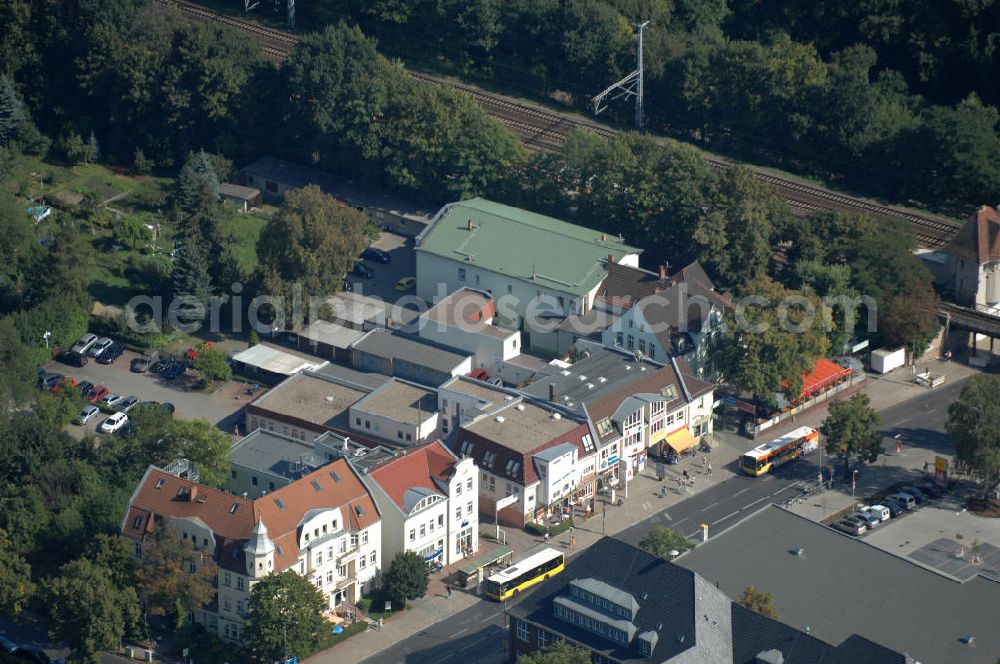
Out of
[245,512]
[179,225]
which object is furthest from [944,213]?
[245,512]

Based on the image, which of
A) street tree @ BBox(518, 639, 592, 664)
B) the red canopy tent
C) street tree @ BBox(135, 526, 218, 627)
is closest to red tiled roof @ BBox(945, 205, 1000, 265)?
the red canopy tent

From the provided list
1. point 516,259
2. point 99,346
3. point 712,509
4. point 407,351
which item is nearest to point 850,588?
point 712,509

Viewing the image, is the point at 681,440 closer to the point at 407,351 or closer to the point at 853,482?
the point at 853,482

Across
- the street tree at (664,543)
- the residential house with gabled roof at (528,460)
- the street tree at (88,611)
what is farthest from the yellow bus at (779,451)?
the street tree at (88,611)

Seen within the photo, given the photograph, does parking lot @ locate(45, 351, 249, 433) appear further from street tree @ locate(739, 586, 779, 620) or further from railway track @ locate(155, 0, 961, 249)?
street tree @ locate(739, 586, 779, 620)

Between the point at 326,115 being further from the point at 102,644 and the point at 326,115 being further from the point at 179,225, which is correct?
the point at 102,644
